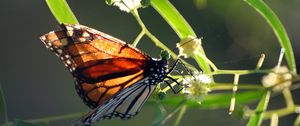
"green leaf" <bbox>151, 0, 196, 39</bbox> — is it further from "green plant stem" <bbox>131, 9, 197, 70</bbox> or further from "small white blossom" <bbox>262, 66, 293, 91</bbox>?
"small white blossom" <bbox>262, 66, 293, 91</bbox>

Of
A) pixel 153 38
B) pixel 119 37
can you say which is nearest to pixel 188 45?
pixel 153 38

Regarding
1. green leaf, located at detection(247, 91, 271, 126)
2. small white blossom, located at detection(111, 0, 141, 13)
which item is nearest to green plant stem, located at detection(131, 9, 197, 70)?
small white blossom, located at detection(111, 0, 141, 13)

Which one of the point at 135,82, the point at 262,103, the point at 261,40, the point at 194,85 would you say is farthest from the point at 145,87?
the point at 261,40

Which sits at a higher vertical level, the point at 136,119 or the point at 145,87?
the point at 145,87

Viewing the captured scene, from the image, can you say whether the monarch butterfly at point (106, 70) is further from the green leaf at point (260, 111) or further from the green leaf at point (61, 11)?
the green leaf at point (260, 111)

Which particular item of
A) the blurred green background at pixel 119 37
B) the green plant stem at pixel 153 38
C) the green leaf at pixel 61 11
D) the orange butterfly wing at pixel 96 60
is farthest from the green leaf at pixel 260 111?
the blurred green background at pixel 119 37

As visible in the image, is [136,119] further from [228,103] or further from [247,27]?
[228,103]

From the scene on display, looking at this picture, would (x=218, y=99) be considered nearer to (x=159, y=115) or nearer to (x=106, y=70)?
(x=159, y=115)
